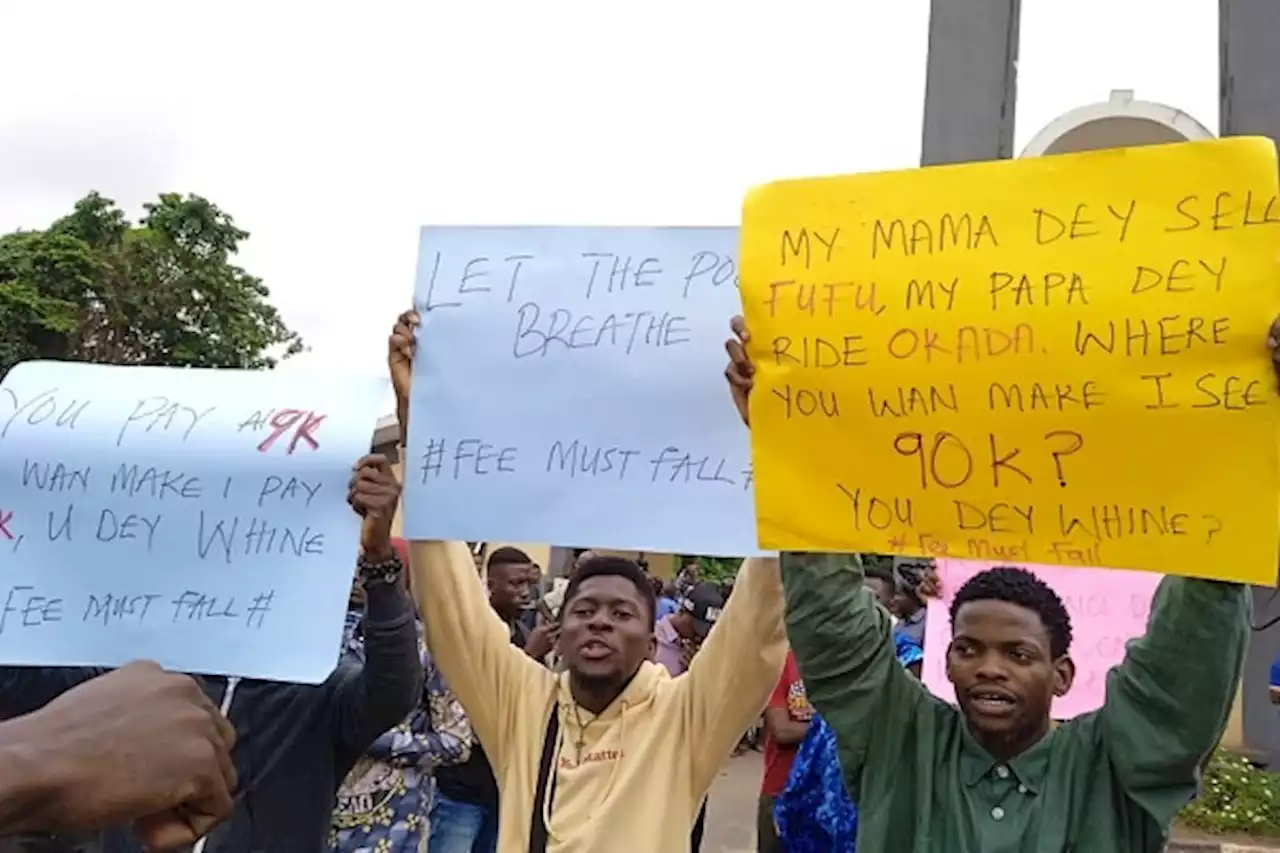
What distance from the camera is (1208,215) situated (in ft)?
6.70

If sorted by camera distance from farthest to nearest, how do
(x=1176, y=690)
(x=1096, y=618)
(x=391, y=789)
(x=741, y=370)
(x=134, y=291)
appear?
(x=134, y=291) → (x=391, y=789) → (x=1096, y=618) → (x=741, y=370) → (x=1176, y=690)

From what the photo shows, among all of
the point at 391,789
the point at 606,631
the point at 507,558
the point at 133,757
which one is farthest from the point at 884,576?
the point at 133,757

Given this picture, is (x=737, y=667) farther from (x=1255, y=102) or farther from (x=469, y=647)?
(x=1255, y=102)

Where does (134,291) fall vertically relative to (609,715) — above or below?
above

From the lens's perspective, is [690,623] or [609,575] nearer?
[609,575]

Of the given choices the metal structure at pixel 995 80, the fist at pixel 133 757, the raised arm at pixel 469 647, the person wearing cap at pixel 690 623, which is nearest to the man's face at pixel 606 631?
Answer: the raised arm at pixel 469 647

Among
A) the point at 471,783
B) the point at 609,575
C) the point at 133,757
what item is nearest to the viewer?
the point at 133,757

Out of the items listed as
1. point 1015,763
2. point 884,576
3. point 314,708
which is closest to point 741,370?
point 1015,763

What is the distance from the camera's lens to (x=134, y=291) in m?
24.0

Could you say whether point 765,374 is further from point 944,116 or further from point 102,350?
point 102,350

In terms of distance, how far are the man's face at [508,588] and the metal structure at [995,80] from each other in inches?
226

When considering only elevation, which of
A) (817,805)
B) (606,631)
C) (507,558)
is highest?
(507,558)

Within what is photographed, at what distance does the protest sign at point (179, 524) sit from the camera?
2.57 m

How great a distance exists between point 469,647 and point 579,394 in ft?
1.90
